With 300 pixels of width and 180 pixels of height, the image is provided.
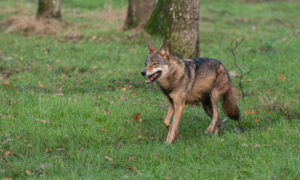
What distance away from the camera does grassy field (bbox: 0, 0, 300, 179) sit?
513 centimetres

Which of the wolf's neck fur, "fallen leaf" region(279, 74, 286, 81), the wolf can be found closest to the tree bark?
"fallen leaf" region(279, 74, 286, 81)

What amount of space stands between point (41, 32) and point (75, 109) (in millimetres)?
7295

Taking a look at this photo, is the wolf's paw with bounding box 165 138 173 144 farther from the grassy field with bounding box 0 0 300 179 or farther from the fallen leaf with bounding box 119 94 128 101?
the fallen leaf with bounding box 119 94 128 101

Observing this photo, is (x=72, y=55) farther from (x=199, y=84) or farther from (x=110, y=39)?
(x=199, y=84)

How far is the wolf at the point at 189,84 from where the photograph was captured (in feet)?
20.3

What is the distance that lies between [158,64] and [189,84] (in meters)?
0.71

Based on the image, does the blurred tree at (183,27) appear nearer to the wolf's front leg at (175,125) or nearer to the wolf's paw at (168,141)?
the wolf's front leg at (175,125)

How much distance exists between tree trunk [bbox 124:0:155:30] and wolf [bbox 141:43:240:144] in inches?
290

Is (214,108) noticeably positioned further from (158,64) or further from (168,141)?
(158,64)

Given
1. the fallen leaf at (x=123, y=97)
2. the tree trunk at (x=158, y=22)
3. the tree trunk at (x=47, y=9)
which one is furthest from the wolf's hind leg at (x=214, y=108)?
the tree trunk at (x=47, y=9)

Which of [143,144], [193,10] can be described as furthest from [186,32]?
[143,144]

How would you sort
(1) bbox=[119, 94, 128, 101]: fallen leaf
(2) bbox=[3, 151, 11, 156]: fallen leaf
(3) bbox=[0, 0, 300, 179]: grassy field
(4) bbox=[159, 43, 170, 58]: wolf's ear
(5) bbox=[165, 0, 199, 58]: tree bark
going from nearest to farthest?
(3) bbox=[0, 0, 300, 179]: grassy field, (2) bbox=[3, 151, 11, 156]: fallen leaf, (4) bbox=[159, 43, 170, 58]: wolf's ear, (1) bbox=[119, 94, 128, 101]: fallen leaf, (5) bbox=[165, 0, 199, 58]: tree bark

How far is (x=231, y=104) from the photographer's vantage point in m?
6.74

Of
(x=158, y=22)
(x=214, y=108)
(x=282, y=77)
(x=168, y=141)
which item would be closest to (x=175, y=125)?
(x=168, y=141)
